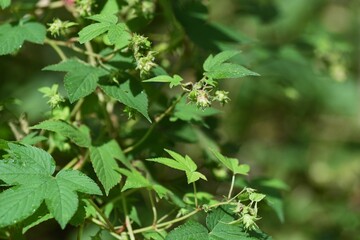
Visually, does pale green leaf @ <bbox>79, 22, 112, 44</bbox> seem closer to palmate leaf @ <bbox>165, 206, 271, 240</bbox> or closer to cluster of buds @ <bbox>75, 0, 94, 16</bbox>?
cluster of buds @ <bbox>75, 0, 94, 16</bbox>

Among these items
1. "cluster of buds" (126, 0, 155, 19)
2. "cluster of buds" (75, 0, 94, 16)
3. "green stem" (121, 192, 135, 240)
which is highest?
"cluster of buds" (126, 0, 155, 19)

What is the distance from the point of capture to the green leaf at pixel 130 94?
173 cm

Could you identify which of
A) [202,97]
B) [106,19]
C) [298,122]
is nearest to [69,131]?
[106,19]

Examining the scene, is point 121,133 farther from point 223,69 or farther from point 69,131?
point 223,69

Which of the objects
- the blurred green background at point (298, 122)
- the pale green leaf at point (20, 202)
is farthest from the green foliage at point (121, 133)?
the blurred green background at point (298, 122)

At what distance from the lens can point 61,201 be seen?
146 centimetres

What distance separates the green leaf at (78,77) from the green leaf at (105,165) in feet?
0.65

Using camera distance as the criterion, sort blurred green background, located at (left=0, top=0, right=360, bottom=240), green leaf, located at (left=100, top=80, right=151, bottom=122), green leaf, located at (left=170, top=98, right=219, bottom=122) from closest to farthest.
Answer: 1. green leaf, located at (left=100, top=80, right=151, bottom=122)
2. green leaf, located at (left=170, top=98, right=219, bottom=122)
3. blurred green background, located at (left=0, top=0, right=360, bottom=240)

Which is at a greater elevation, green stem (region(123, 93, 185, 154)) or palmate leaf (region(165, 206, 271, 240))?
green stem (region(123, 93, 185, 154))

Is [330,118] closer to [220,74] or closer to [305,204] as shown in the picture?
[305,204]

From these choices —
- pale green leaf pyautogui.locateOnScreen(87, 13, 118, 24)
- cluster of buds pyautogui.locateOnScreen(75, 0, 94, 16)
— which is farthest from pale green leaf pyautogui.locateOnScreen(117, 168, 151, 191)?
cluster of buds pyautogui.locateOnScreen(75, 0, 94, 16)

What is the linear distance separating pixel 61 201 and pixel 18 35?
0.74 m

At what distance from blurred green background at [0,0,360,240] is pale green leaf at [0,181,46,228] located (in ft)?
6.52

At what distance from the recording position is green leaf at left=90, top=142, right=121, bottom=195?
5.63 feet
